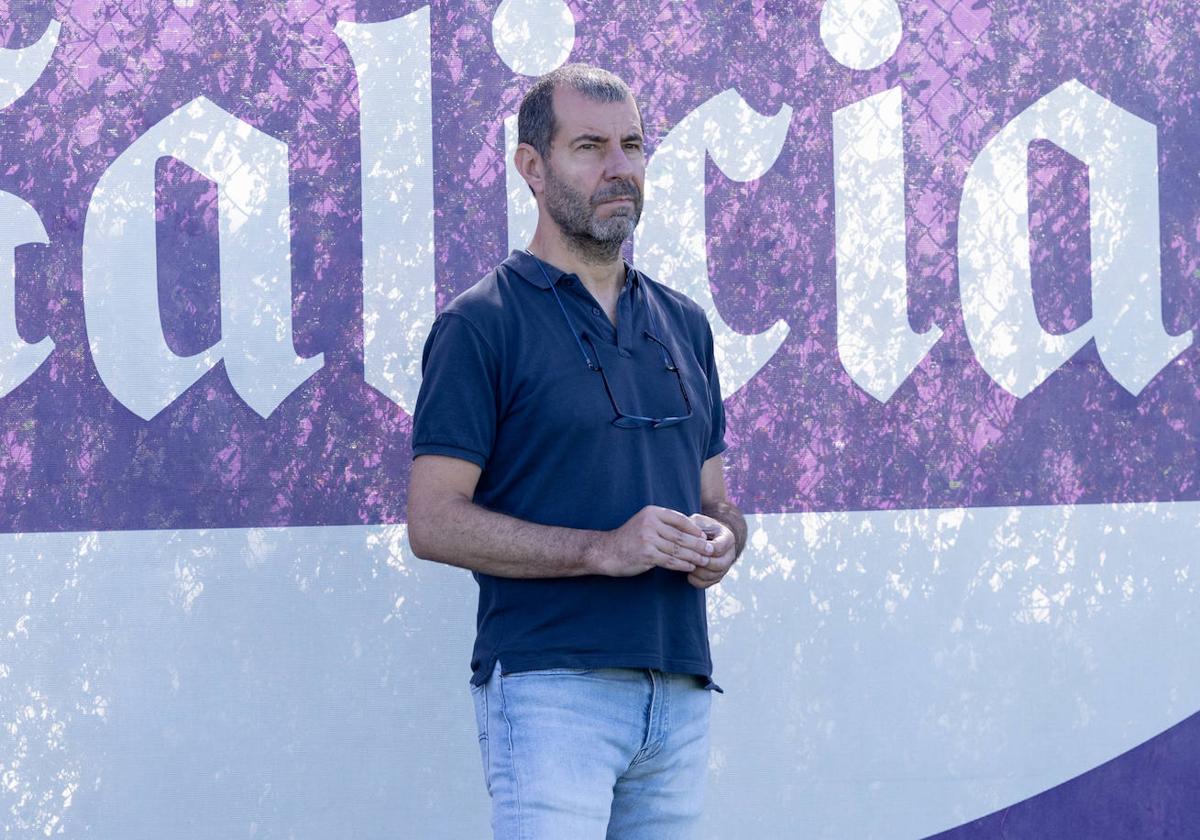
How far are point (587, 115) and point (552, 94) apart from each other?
7cm

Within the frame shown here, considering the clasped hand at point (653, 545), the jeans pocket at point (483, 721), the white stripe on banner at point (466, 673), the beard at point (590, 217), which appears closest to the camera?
the clasped hand at point (653, 545)

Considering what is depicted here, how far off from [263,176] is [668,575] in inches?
51.6

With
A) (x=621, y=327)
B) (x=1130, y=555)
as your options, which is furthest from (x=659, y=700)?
(x=1130, y=555)

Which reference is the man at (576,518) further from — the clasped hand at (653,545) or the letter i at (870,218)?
the letter i at (870,218)

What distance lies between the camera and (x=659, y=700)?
1899mm

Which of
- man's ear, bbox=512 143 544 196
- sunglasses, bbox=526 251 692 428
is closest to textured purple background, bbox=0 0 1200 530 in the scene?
man's ear, bbox=512 143 544 196

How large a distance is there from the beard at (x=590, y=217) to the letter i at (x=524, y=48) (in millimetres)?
694

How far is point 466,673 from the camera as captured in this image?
8.83ft

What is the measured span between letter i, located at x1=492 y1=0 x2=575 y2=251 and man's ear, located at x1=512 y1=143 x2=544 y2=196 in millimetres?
643

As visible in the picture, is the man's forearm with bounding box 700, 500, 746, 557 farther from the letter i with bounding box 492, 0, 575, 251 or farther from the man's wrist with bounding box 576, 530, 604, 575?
the letter i with bounding box 492, 0, 575, 251

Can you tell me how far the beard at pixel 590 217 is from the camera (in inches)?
79.5

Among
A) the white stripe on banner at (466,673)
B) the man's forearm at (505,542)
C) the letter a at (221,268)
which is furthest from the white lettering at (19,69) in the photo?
the man's forearm at (505,542)

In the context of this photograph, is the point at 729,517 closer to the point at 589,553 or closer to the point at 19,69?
the point at 589,553

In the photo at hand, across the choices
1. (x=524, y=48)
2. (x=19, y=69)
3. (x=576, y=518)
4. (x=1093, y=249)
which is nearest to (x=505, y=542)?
(x=576, y=518)
